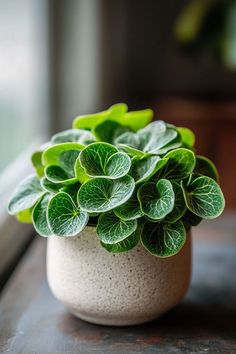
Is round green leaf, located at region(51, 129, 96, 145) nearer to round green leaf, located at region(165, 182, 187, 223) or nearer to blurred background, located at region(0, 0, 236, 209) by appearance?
round green leaf, located at region(165, 182, 187, 223)

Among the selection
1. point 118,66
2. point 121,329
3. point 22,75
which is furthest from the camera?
point 118,66

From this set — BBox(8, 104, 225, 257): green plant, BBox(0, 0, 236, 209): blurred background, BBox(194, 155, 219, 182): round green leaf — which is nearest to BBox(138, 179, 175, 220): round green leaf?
BBox(8, 104, 225, 257): green plant

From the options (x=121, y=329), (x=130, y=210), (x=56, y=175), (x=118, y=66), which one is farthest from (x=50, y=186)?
(x=118, y=66)

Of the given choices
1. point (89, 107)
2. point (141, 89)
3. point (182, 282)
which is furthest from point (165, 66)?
point (182, 282)

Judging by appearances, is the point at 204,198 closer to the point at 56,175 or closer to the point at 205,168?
the point at 205,168

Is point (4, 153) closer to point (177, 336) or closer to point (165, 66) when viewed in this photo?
point (177, 336)
